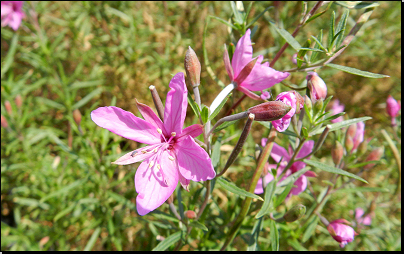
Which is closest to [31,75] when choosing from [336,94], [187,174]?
[187,174]

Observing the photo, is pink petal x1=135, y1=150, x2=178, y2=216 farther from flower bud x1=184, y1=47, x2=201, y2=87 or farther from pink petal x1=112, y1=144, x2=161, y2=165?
flower bud x1=184, y1=47, x2=201, y2=87

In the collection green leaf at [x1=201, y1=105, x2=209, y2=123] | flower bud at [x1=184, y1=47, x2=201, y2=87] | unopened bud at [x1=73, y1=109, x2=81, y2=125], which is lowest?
unopened bud at [x1=73, y1=109, x2=81, y2=125]

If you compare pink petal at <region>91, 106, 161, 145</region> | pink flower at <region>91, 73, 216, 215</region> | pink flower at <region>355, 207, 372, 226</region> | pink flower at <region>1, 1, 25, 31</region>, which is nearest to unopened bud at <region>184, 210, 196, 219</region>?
pink flower at <region>91, 73, 216, 215</region>

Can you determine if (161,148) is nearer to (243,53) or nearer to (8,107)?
(243,53)

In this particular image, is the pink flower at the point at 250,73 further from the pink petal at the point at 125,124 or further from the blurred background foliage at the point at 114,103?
the blurred background foliage at the point at 114,103

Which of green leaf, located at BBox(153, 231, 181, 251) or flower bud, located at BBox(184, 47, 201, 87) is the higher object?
flower bud, located at BBox(184, 47, 201, 87)

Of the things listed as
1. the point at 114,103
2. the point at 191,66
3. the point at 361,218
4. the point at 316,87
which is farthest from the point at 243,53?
the point at 361,218

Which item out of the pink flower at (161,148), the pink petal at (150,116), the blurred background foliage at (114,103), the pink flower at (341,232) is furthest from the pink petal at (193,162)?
the pink flower at (341,232)
